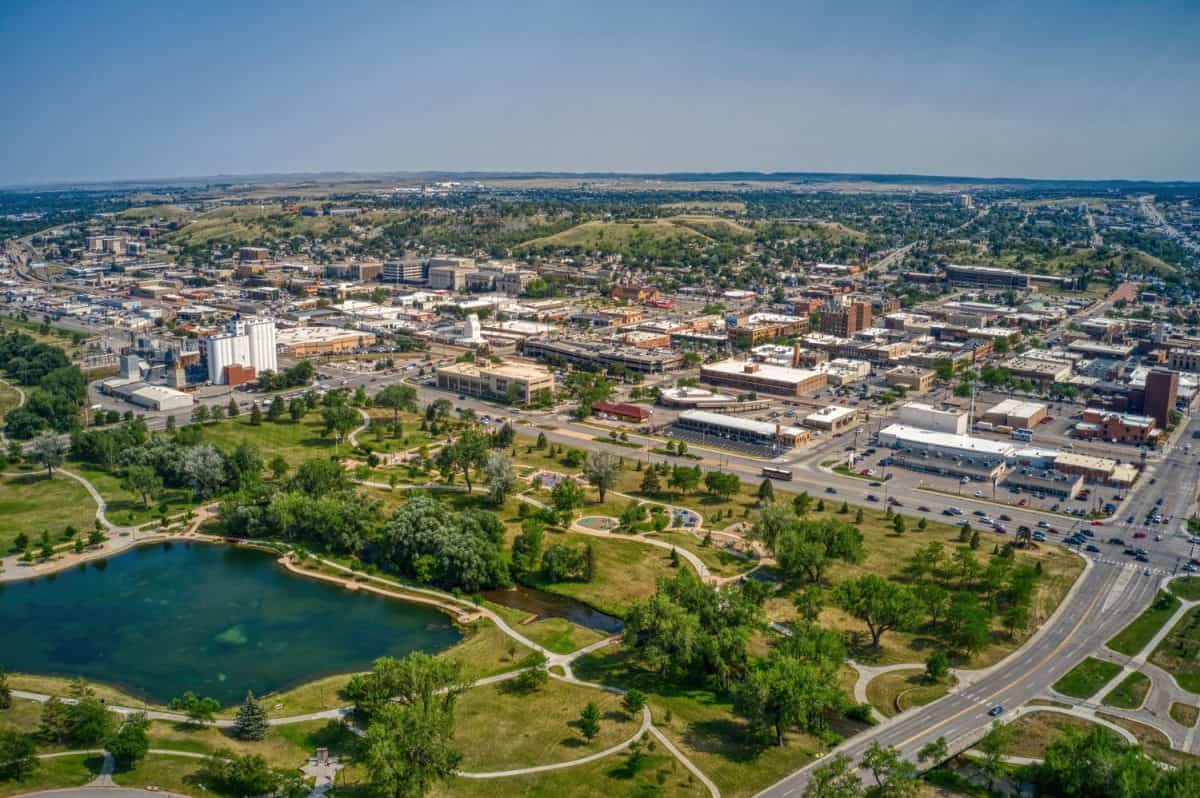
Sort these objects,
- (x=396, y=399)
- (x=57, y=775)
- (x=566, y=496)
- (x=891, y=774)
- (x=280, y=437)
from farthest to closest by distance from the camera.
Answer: (x=396, y=399)
(x=280, y=437)
(x=566, y=496)
(x=57, y=775)
(x=891, y=774)

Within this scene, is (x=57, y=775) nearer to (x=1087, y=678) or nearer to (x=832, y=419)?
(x=1087, y=678)

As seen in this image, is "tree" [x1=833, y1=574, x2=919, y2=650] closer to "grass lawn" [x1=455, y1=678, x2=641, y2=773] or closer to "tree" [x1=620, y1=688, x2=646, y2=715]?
"tree" [x1=620, y1=688, x2=646, y2=715]

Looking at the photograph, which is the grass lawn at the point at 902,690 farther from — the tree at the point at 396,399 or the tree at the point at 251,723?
the tree at the point at 396,399

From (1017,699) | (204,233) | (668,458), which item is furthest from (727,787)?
(204,233)

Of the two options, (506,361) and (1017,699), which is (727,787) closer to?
(1017,699)

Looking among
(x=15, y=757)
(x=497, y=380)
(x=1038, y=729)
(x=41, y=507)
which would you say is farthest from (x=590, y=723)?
(x=497, y=380)

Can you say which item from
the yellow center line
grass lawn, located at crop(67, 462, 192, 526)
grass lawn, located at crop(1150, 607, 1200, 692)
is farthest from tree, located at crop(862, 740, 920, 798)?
grass lawn, located at crop(67, 462, 192, 526)
